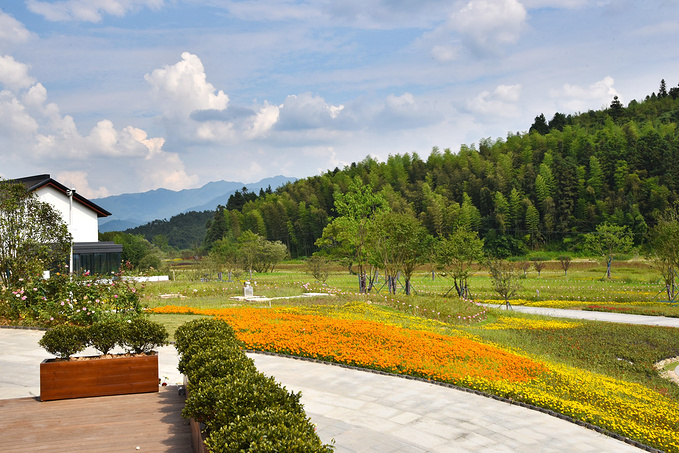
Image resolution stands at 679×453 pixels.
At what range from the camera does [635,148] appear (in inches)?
Answer: 3017

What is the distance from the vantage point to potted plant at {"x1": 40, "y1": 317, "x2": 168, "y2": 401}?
7.00 meters

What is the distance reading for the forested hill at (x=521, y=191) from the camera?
71812 millimetres

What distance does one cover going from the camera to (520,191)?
258 ft

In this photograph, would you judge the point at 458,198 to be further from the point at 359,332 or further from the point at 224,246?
the point at 359,332

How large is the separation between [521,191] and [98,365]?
78.4m

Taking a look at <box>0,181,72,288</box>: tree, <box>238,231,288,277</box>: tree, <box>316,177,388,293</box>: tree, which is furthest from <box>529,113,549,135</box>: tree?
<box>0,181,72,288</box>: tree

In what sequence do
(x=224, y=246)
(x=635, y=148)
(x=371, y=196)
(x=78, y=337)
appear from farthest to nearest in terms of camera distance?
(x=635, y=148)
(x=224, y=246)
(x=371, y=196)
(x=78, y=337)

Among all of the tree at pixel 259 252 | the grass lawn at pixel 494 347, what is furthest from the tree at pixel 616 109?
the grass lawn at pixel 494 347

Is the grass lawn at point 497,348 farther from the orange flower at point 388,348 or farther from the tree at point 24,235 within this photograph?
the tree at point 24,235

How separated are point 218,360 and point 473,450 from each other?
10.1ft

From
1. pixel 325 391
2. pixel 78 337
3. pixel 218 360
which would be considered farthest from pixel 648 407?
pixel 78 337

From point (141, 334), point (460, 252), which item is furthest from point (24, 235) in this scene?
point (460, 252)

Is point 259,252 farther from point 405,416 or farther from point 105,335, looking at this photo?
point 405,416

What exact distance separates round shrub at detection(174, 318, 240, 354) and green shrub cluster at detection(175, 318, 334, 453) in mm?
68
